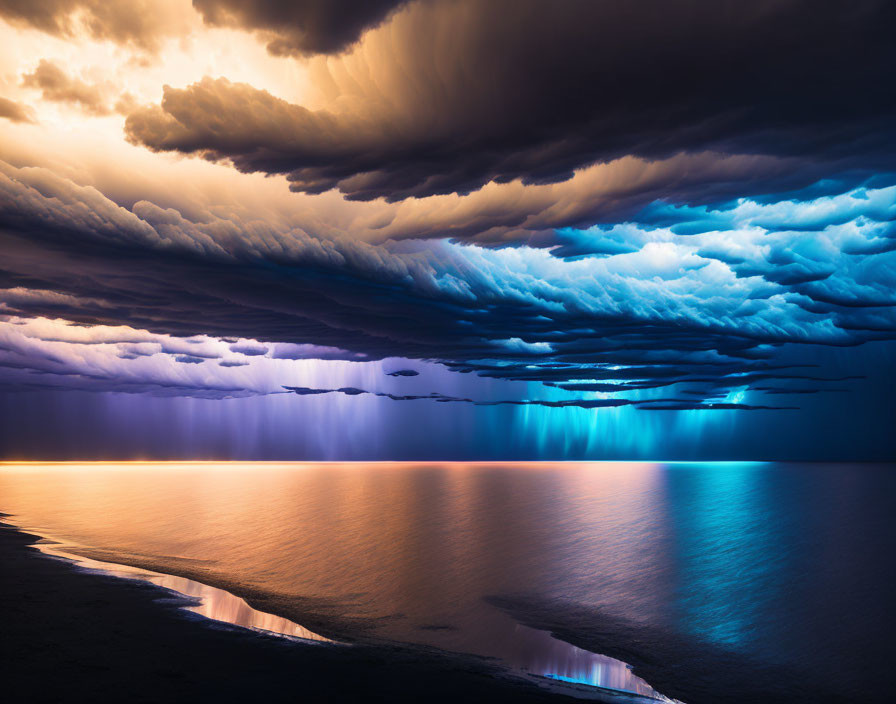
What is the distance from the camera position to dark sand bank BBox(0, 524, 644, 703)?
12102 mm

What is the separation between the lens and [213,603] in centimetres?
2117

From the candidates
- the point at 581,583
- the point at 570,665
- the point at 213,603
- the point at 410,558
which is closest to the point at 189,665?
the point at 213,603

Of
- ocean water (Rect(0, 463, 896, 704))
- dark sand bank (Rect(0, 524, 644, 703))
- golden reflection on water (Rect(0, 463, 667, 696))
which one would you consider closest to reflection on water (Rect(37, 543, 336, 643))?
golden reflection on water (Rect(0, 463, 667, 696))

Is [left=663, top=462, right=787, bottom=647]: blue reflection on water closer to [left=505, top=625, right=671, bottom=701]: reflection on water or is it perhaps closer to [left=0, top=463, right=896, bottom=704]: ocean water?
[left=0, top=463, right=896, bottom=704]: ocean water

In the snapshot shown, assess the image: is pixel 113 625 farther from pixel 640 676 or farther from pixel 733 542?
pixel 733 542

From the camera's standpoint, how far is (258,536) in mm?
40281

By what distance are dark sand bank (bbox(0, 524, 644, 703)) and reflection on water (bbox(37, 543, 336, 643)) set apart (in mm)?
937

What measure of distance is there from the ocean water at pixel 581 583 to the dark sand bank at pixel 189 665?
2.03 metres

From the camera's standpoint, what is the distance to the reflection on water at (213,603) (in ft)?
59.5

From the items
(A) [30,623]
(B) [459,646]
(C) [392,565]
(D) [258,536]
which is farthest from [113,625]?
(D) [258,536]

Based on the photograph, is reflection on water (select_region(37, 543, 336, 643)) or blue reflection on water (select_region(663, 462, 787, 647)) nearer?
reflection on water (select_region(37, 543, 336, 643))

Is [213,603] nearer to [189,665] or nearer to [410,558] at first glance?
[189,665]

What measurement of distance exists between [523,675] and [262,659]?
5.26 meters

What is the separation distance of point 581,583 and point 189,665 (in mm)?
16722
